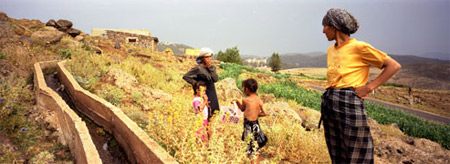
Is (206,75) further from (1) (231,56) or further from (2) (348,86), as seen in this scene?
(1) (231,56)

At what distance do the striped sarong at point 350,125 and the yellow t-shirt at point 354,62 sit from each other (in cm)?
9

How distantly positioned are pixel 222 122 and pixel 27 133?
3.49 m

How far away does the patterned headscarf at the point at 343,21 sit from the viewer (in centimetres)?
203

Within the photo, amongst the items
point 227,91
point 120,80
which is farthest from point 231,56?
point 120,80

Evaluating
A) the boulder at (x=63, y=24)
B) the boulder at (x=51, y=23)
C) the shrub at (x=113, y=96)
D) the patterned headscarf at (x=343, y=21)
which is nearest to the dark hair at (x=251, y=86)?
the patterned headscarf at (x=343, y=21)

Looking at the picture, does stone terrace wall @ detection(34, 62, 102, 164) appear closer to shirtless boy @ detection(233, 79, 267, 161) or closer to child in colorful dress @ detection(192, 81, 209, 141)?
child in colorful dress @ detection(192, 81, 209, 141)

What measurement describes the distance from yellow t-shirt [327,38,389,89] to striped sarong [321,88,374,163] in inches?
3.4

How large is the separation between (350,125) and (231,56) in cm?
5951

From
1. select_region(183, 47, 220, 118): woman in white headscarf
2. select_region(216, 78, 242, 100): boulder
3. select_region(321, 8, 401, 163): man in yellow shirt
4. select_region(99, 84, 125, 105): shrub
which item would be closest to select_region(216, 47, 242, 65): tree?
select_region(216, 78, 242, 100): boulder

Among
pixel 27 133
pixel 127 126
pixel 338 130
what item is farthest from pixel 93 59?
pixel 338 130

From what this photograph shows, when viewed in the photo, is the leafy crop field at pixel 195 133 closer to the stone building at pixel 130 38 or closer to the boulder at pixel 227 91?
the boulder at pixel 227 91

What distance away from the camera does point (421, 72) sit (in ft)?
239

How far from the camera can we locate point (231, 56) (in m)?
61.0

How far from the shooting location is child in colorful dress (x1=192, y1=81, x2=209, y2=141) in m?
3.27
